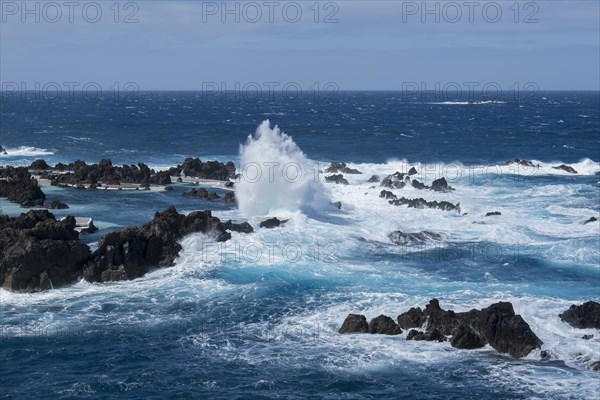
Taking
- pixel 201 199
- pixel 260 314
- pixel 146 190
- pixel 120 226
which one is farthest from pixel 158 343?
pixel 146 190

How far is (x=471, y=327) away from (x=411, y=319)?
2231mm

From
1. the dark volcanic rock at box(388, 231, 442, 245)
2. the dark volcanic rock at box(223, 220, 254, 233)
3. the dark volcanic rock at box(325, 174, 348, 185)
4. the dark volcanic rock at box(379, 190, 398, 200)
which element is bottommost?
the dark volcanic rock at box(388, 231, 442, 245)

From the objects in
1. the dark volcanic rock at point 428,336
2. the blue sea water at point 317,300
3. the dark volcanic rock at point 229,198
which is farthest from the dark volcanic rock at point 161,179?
the dark volcanic rock at point 428,336

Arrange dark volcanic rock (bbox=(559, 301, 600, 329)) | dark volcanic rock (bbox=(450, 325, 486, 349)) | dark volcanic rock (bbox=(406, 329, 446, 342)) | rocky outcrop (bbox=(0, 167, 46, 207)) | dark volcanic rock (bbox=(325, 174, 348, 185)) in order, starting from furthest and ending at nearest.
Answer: dark volcanic rock (bbox=(325, 174, 348, 185)) < rocky outcrop (bbox=(0, 167, 46, 207)) < dark volcanic rock (bbox=(559, 301, 600, 329)) < dark volcanic rock (bbox=(406, 329, 446, 342)) < dark volcanic rock (bbox=(450, 325, 486, 349))

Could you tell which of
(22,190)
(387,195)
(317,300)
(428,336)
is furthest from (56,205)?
(428,336)

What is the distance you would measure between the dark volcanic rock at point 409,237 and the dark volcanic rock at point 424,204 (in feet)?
29.5

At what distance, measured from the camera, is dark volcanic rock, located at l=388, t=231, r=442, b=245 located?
42531 millimetres

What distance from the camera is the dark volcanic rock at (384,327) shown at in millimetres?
28469

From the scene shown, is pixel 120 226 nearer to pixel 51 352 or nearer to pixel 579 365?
pixel 51 352

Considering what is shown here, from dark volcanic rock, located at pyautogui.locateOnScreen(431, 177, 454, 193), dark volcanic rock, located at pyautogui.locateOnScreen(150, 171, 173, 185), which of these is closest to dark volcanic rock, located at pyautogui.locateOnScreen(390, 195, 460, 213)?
dark volcanic rock, located at pyautogui.locateOnScreen(431, 177, 454, 193)

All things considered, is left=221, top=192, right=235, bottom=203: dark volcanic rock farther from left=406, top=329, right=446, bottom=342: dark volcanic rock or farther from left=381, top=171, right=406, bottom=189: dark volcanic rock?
left=406, top=329, right=446, bottom=342: dark volcanic rock

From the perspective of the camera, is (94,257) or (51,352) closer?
(51,352)

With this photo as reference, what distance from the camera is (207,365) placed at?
84.1ft

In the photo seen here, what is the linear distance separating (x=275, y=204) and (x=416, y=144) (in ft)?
170
